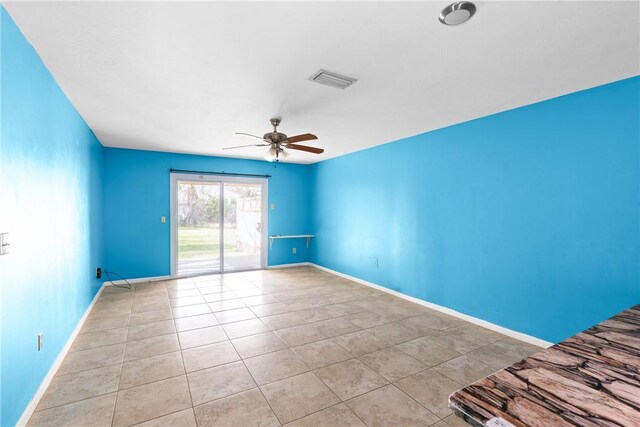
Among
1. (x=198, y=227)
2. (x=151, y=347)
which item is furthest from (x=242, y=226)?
(x=151, y=347)

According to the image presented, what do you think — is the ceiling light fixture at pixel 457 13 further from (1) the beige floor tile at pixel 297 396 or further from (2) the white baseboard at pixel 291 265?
(2) the white baseboard at pixel 291 265

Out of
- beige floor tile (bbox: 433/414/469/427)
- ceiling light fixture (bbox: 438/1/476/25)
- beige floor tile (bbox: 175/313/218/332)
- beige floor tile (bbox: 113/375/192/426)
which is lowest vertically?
beige floor tile (bbox: 433/414/469/427)

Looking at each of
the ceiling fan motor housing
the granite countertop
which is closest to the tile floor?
the granite countertop

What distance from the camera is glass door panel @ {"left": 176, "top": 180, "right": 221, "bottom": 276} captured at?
19.4 ft

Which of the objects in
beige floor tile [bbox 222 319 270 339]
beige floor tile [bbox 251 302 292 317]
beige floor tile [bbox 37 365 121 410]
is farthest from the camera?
beige floor tile [bbox 251 302 292 317]

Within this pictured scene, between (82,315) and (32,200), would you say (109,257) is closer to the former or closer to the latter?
(82,315)

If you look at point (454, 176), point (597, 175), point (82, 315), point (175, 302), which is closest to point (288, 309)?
point (175, 302)

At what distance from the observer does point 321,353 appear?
2855 mm

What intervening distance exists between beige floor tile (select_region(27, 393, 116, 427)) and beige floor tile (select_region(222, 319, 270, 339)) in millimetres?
1250

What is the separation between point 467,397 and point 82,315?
4.20 metres

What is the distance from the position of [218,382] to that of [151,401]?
465 millimetres

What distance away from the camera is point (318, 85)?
8.67 feet

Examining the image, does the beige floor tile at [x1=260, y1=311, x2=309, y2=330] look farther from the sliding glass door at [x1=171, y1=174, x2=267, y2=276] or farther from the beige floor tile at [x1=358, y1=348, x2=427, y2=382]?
the sliding glass door at [x1=171, y1=174, x2=267, y2=276]

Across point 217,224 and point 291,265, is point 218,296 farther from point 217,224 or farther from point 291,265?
point 291,265
